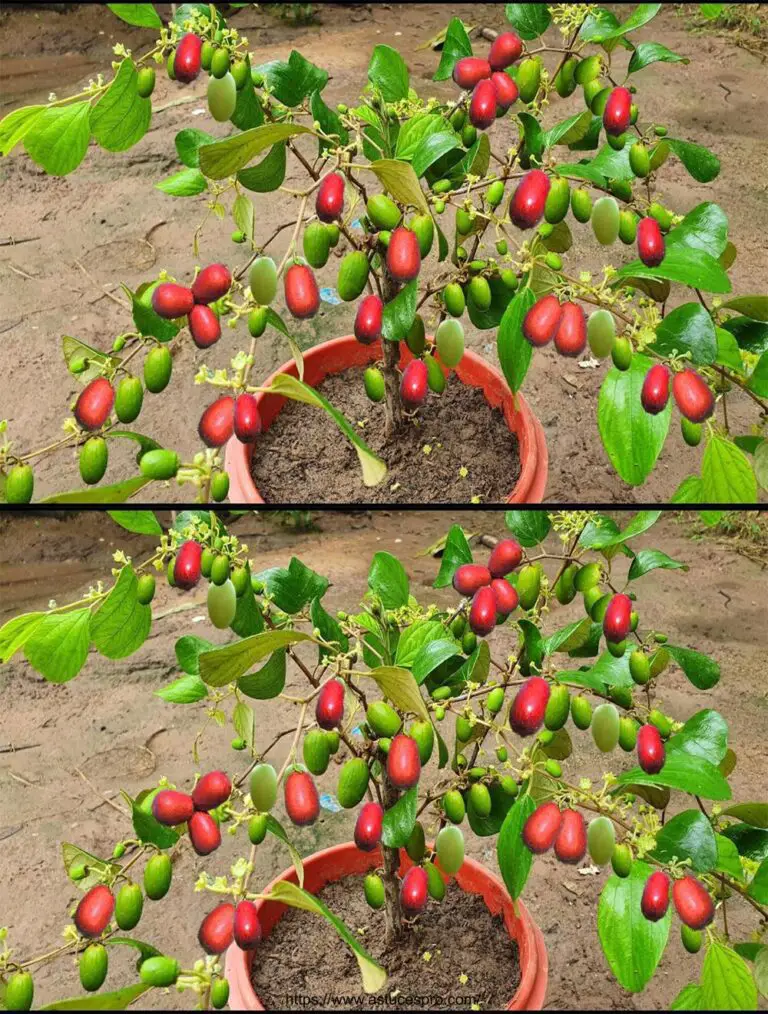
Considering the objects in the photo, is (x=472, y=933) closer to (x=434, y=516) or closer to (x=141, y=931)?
(x=141, y=931)

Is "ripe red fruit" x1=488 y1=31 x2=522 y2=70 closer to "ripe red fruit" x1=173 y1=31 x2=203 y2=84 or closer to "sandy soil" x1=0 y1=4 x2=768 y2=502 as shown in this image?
"ripe red fruit" x1=173 y1=31 x2=203 y2=84

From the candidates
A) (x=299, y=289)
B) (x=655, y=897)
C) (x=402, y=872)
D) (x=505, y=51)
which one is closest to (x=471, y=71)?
(x=505, y=51)

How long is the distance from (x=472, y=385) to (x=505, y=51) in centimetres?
53

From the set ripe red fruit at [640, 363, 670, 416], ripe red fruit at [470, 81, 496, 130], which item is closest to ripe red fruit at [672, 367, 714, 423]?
ripe red fruit at [640, 363, 670, 416]

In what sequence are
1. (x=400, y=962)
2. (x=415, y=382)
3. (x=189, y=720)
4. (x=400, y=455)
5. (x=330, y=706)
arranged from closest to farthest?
(x=330, y=706)
(x=415, y=382)
(x=400, y=962)
(x=400, y=455)
(x=189, y=720)

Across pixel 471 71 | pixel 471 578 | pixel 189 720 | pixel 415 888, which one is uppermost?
pixel 471 71

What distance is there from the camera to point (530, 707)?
95 centimetres

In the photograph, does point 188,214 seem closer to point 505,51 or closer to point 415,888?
point 505,51

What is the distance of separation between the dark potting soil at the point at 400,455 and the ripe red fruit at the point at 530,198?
1.54ft

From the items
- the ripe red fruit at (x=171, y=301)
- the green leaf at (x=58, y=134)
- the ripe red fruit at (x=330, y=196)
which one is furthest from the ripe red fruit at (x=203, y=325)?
the green leaf at (x=58, y=134)

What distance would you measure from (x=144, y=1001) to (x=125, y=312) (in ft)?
3.07

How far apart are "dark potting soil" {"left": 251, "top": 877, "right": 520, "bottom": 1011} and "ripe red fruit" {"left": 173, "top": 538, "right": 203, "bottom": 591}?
540 millimetres

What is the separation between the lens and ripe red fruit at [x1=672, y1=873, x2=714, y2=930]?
0.95 metres

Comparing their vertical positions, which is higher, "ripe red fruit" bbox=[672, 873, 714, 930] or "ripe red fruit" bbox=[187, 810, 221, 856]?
"ripe red fruit" bbox=[187, 810, 221, 856]
